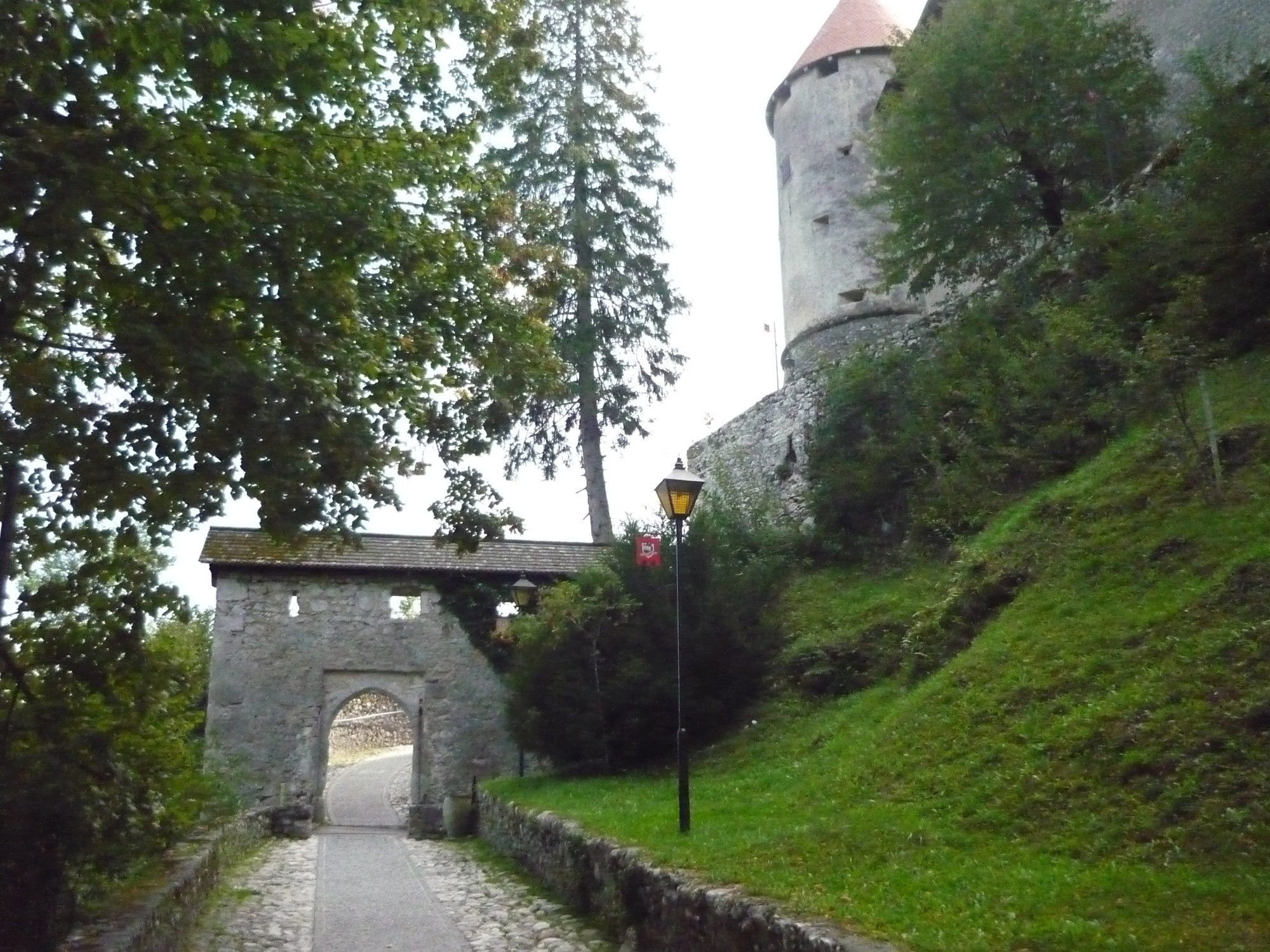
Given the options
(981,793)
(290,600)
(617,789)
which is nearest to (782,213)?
(290,600)

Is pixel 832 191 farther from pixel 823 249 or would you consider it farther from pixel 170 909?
pixel 170 909

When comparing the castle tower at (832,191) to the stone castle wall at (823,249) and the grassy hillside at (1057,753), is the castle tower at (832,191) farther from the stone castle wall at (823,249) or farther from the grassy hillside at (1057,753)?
the grassy hillside at (1057,753)

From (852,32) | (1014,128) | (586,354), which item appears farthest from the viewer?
(852,32)

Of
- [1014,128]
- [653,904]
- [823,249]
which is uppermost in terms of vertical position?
[823,249]

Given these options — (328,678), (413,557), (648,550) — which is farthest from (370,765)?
(648,550)

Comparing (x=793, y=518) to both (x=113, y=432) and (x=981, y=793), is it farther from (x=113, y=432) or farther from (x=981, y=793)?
(x=113, y=432)

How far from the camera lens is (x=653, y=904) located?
741 centimetres

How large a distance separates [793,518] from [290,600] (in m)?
9.28

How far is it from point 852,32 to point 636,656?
1927 centimetres

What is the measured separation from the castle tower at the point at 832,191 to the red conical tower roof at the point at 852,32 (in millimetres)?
33

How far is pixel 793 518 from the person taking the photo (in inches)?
800

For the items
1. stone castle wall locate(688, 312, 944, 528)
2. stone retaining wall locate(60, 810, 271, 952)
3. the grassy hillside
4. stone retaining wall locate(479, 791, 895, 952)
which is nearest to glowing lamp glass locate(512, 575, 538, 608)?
stone castle wall locate(688, 312, 944, 528)

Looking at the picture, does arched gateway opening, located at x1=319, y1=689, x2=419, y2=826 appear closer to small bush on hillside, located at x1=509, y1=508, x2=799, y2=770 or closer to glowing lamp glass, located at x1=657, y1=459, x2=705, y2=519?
small bush on hillside, located at x1=509, y1=508, x2=799, y2=770

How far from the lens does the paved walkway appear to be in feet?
28.4
